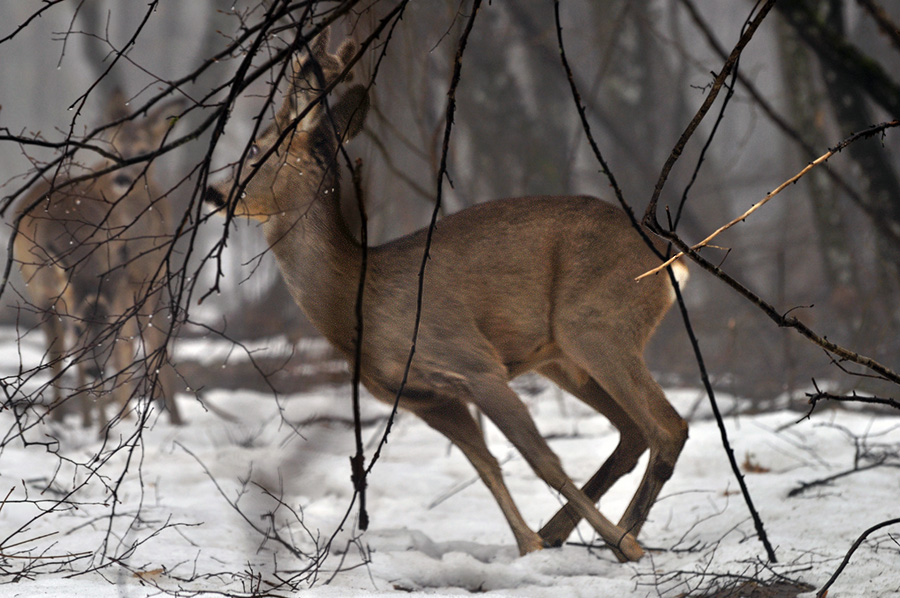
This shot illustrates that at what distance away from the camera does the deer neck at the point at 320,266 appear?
290 cm

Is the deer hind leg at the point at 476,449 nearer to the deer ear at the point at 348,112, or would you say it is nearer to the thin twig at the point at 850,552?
the deer ear at the point at 348,112

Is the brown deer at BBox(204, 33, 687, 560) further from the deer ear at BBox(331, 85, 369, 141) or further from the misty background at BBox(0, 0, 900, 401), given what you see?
the misty background at BBox(0, 0, 900, 401)

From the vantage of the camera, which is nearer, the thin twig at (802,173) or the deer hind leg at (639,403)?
the thin twig at (802,173)

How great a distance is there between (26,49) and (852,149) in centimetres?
3750

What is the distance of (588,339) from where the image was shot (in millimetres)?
2949

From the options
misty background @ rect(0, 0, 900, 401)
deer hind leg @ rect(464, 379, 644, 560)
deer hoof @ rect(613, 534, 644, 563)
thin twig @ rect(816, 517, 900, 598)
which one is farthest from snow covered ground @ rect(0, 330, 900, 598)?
misty background @ rect(0, 0, 900, 401)

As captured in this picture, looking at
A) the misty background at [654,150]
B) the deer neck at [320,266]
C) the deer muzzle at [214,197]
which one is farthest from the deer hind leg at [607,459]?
the deer muzzle at [214,197]

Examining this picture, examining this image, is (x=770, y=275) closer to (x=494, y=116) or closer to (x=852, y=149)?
(x=494, y=116)

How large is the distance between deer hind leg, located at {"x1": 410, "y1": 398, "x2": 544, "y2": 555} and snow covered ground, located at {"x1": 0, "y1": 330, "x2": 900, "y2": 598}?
9 cm

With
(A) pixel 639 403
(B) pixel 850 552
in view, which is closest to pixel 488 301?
(A) pixel 639 403

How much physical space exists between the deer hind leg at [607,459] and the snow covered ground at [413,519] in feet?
0.32

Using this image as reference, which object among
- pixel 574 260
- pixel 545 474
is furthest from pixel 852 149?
pixel 545 474

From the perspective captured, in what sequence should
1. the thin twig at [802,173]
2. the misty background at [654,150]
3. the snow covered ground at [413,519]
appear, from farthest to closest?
the misty background at [654,150], the snow covered ground at [413,519], the thin twig at [802,173]

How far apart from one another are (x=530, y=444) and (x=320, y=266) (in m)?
1.03
